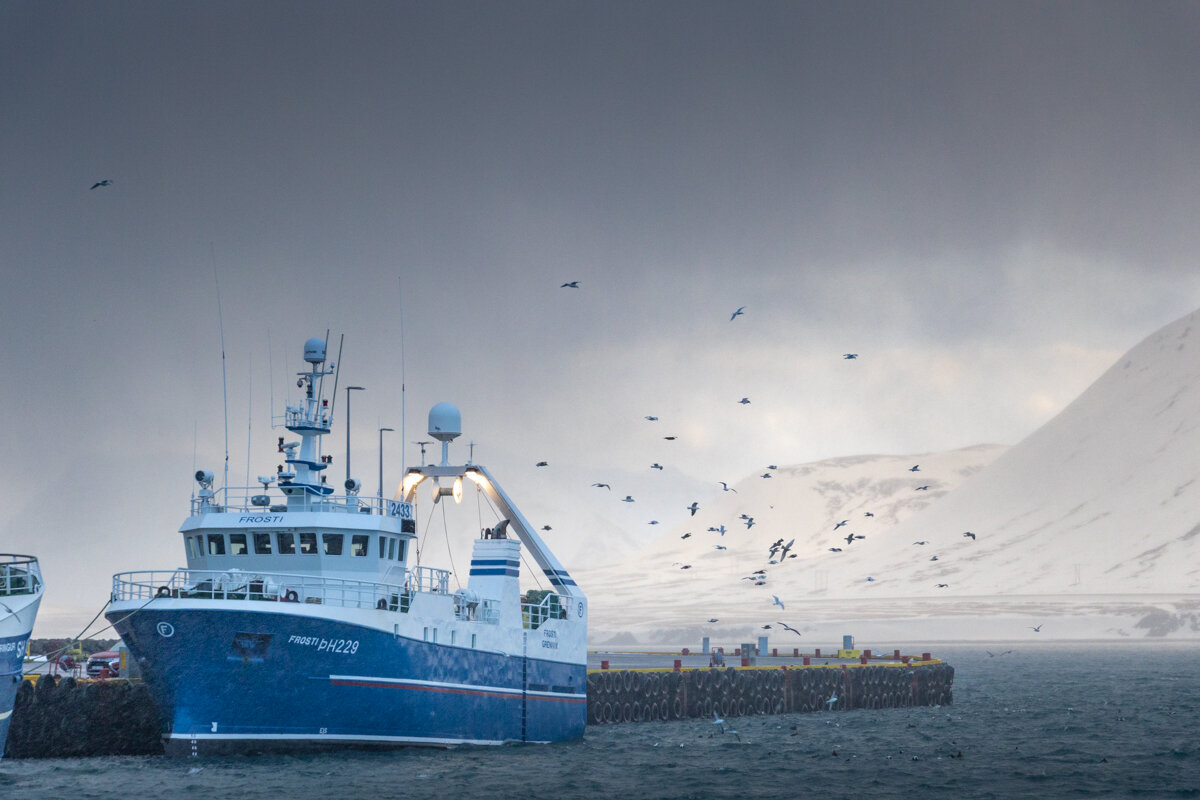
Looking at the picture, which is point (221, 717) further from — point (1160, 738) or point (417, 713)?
point (1160, 738)

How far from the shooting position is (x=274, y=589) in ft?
154

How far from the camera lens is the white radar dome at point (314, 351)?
171 ft

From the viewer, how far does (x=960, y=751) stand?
58312 millimetres

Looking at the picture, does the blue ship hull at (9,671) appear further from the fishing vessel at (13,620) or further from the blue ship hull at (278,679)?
the blue ship hull at (278,679)

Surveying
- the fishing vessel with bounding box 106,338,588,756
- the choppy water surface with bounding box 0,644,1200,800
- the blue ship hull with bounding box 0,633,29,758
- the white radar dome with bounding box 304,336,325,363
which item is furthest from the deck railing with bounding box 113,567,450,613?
the white radar dome with bounding box 304,336,325,363

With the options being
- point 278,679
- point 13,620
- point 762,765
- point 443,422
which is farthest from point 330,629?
point 762,765

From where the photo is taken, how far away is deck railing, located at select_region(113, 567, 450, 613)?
46.2 meters

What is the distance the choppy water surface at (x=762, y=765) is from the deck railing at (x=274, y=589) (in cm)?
478

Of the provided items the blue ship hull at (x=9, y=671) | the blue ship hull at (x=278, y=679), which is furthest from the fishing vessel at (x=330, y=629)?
the blue ship hull at (x=9, y=671)

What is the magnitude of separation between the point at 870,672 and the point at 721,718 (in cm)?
1321

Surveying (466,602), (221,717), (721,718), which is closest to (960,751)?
(721,718)

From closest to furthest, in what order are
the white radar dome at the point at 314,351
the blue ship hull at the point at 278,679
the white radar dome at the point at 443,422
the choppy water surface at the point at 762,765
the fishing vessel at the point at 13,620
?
the fishing vessel at the point at 13,620
the choppy water surface at the point at 762,765
the blue ship hull at the point at 278,679
the white radar dome at the point at 314,351
the white radar dome at the point at 443,422

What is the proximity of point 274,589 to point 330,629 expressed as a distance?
288 centimetres

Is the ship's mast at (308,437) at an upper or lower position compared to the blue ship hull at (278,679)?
upper
